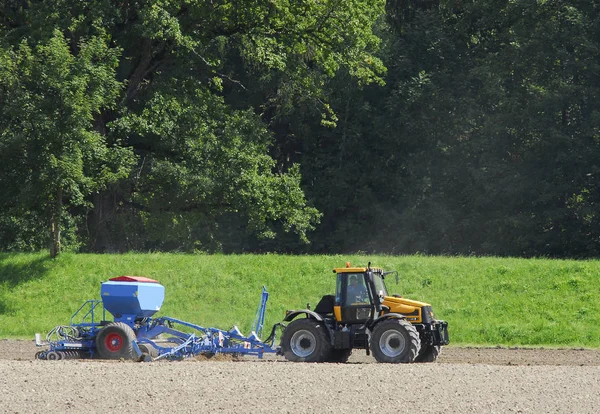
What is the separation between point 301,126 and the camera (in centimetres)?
4925

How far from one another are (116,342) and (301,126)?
100 ft

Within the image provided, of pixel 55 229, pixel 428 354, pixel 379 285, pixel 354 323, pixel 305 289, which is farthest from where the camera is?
pixel 55 229

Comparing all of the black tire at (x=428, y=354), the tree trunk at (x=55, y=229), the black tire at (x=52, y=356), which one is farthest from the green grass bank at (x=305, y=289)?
the black tire at (x=52, y=356)

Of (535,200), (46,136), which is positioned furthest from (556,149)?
(46,136)

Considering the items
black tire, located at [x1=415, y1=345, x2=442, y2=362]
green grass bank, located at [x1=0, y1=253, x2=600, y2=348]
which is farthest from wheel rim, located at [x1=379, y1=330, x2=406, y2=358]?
green grass bank, located at [x1=0, y1=253, x2=600, y2=348]

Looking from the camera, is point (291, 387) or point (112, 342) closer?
point (291, 387)

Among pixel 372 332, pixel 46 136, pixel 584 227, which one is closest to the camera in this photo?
pixel 372 332

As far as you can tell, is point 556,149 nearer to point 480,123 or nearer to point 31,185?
point 480,123

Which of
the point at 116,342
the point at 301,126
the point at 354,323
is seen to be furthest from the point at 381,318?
the point at 301,126

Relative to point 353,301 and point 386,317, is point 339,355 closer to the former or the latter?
point 353,301

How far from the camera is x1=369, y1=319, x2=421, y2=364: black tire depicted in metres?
18.7

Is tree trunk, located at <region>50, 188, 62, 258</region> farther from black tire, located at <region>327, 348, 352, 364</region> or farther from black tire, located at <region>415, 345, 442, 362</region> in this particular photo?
black tire, located at <region>415, 345, 442, 362</region>

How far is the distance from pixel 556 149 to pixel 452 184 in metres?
5.82

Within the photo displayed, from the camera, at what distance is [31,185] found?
2947cm
